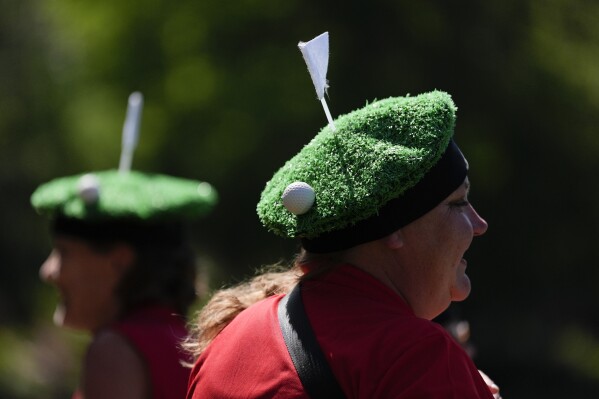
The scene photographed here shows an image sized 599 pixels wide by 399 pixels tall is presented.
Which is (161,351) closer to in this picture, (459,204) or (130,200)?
(130,200)

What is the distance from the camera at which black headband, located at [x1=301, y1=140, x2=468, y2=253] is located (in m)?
1.97

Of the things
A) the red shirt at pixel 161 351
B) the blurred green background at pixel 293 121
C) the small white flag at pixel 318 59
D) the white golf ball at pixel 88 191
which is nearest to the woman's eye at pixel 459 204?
the small white flag at pixel 318 59

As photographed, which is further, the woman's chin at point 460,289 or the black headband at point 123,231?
the black headband at point 123,231

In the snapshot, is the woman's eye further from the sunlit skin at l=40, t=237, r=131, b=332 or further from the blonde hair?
the sunlit skin at l=40, t=237, r=131, b=332

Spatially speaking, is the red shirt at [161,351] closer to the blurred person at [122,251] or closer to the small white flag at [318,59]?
the blurred person at [122,251]

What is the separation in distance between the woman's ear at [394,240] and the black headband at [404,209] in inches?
0.7

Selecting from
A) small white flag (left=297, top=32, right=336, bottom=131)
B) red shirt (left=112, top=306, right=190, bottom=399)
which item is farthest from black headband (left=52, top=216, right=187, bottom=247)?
small white flag (left=297, top=32, right=336, bottom=131)

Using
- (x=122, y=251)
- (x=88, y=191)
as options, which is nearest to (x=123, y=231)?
(x=122, y=251)

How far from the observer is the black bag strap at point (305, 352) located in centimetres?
181

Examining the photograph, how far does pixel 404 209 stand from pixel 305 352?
374 millimetres

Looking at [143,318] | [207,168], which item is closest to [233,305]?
[143,318]

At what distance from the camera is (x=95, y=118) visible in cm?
→ 1013

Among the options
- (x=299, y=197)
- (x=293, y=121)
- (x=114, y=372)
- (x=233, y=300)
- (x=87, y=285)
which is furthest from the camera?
(x=293, y=121)

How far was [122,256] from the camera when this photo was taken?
3396mm
